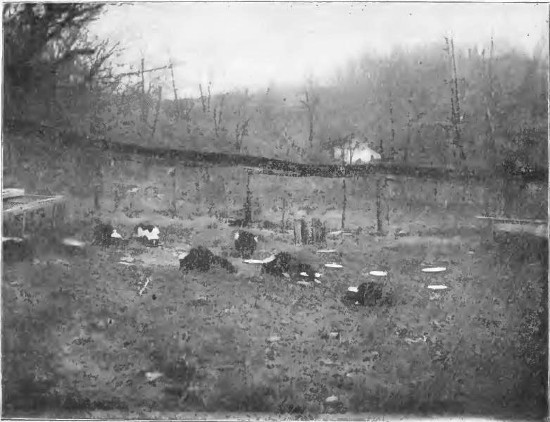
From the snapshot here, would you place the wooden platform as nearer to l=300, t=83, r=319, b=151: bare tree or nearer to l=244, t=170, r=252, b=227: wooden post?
l=244, t=170, r=252, b=227: wooden post

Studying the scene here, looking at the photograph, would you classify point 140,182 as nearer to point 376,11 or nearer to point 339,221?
point 339,221

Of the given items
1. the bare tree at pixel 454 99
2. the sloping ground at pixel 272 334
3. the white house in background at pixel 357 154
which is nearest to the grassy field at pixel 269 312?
the sloping ground at pixel 272 334

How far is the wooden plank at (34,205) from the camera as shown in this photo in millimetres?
2521

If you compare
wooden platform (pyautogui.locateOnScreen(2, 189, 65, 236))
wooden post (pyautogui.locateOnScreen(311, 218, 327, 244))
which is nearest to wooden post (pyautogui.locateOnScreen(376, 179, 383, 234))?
wooden post (pyautogui.locateOnScreen(311, 218, 327, 244))

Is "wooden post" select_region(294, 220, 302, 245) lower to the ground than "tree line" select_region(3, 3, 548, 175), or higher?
lower

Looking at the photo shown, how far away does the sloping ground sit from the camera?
2.48 meters

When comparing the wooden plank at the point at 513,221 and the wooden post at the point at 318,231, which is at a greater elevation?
the wooden plank at the point at 513,221

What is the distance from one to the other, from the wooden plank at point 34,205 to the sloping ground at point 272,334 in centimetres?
21

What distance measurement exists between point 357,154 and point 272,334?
3.08 feet

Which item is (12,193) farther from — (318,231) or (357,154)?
(357,154)

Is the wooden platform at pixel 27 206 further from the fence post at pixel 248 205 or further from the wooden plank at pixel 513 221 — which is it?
the wooden plank at pixel 513 221

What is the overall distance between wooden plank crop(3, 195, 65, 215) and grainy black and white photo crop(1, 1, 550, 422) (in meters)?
0.01

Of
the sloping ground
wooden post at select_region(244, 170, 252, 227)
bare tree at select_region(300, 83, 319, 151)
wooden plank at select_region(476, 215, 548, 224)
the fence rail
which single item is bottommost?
the sloping ground

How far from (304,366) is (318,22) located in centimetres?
161
